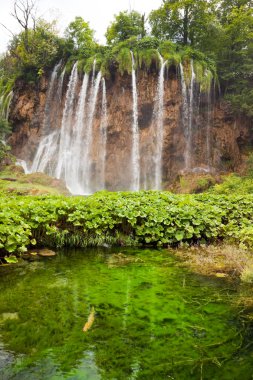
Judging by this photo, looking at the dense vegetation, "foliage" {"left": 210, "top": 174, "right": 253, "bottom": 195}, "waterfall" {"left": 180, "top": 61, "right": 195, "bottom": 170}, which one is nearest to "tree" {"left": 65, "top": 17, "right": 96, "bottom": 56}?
the dense vegetation

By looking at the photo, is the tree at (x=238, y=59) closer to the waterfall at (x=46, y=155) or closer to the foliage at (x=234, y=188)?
the foliage at (x=234, y=188)

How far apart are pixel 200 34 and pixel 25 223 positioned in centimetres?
2475

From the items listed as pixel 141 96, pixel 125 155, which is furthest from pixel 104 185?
pixel 141 96

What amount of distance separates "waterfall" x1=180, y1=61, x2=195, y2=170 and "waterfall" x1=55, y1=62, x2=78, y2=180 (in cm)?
753

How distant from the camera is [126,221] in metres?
7.18

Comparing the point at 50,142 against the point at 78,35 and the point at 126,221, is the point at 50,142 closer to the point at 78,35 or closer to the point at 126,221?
the point at 78,35

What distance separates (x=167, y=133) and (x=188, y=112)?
6.43 feet

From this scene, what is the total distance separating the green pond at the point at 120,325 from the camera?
258 centimetres

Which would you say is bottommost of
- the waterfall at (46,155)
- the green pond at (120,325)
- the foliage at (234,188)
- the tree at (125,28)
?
the green pond at (120,325)

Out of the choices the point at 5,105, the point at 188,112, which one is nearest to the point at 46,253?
the point at 188,112

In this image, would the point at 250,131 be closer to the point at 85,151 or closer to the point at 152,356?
the point at 85,151

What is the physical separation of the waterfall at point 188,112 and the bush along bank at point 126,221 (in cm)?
1438

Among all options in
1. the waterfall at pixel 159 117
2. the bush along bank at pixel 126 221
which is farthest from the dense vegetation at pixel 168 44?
the bush along bank at pixel 126 221

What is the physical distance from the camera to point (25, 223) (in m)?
5.98
